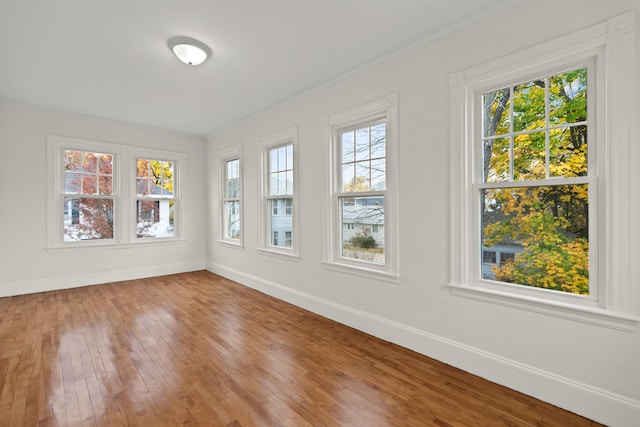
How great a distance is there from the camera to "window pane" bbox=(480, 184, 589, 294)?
1998mm

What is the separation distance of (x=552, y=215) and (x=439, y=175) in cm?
83

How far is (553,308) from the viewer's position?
2.03 meters

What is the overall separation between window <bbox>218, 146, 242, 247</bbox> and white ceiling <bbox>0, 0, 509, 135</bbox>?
4.55ft

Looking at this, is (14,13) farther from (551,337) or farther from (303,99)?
(551,337)

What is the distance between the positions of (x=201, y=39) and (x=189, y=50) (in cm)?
17

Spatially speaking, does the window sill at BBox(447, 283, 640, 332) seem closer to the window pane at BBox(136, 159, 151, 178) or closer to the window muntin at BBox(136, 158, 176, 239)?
the window muntin at BBox(136, 158, 176, 239)

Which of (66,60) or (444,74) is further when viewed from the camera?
(66,60)

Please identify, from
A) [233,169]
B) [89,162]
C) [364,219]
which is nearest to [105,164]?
[89,162]

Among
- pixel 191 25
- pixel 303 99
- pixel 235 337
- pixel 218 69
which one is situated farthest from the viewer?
pixel 303 99

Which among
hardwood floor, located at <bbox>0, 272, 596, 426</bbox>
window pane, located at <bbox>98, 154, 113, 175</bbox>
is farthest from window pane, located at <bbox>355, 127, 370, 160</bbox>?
window pane, located at <bbox>98, 154, 113, 175</bbox>

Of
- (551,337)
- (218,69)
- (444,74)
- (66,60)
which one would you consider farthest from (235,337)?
(66,60)

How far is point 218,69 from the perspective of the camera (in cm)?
336

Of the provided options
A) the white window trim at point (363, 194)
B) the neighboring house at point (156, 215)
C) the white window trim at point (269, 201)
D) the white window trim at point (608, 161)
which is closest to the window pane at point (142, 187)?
the neighboring house at point (156, 215)

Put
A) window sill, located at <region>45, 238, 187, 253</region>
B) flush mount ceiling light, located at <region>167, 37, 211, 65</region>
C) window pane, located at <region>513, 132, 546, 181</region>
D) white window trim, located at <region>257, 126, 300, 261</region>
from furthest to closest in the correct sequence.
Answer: window sill, located at <region>45, 238, 187, 253</region>, white window trim, located at <region>257, 126, 300, 261</region>, flush mount ceiling light, located at <region>167, 37, 211, 65</region>, window pane, located at <region>513, 132, 546, 181</region>
